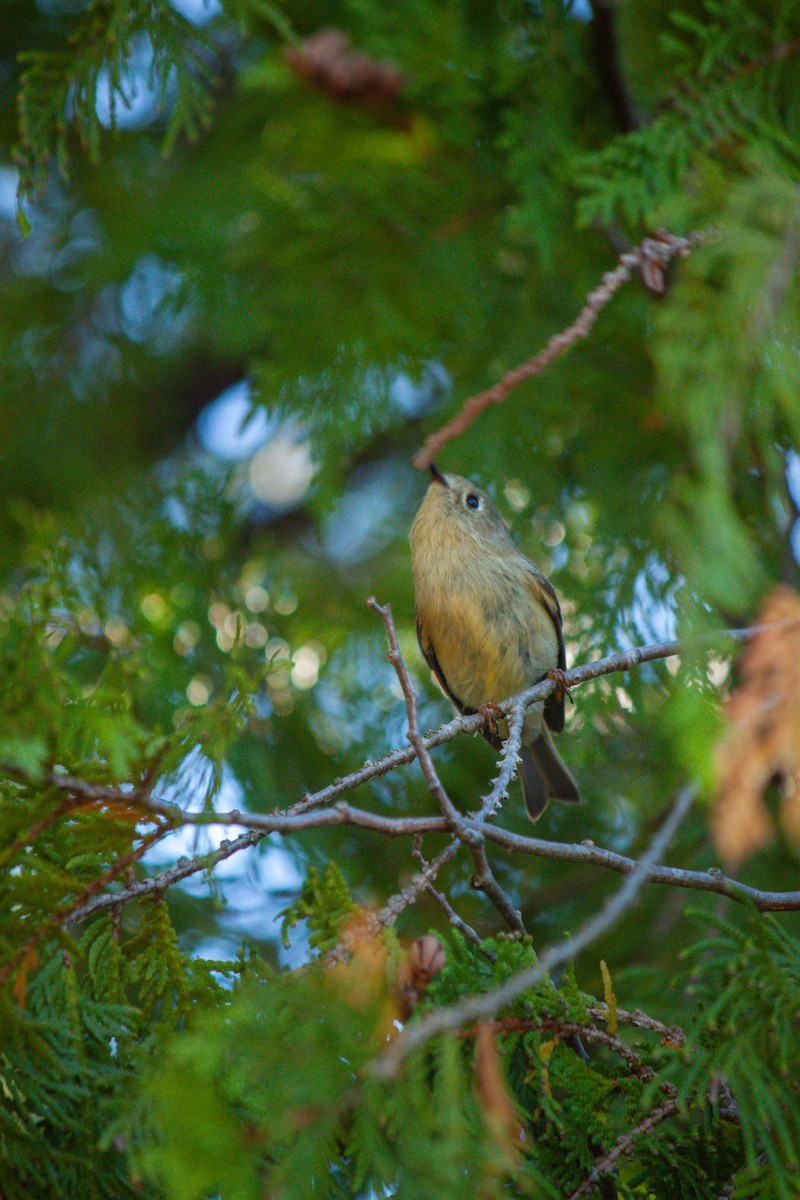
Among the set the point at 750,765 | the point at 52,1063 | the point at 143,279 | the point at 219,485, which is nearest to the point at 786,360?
the point at 750,765

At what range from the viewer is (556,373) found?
2.89 metres

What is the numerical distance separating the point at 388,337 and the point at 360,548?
1.38m

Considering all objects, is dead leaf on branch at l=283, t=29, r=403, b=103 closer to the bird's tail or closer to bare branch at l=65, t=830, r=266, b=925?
the bird's tail

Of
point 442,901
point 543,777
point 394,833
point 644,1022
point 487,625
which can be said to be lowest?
point 543,777

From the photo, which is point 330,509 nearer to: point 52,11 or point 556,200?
point 556,200

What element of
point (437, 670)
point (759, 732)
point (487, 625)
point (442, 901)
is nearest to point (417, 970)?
point (442, 901)

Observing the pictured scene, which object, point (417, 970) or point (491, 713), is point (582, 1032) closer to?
point (417, 970)

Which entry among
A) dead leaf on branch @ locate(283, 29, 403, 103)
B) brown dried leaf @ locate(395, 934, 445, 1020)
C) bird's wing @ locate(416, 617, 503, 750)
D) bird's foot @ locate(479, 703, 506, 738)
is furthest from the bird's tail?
dead leaf on branch @ locate(283, 29, 403, 103)

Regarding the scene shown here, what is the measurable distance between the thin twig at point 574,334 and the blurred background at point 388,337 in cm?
27

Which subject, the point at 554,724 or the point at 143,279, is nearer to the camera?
the point at 554,724

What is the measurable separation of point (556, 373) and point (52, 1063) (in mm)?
2286

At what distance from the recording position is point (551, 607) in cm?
314

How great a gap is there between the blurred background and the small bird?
10 centimetres

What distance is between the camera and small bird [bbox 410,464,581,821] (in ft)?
9.73
